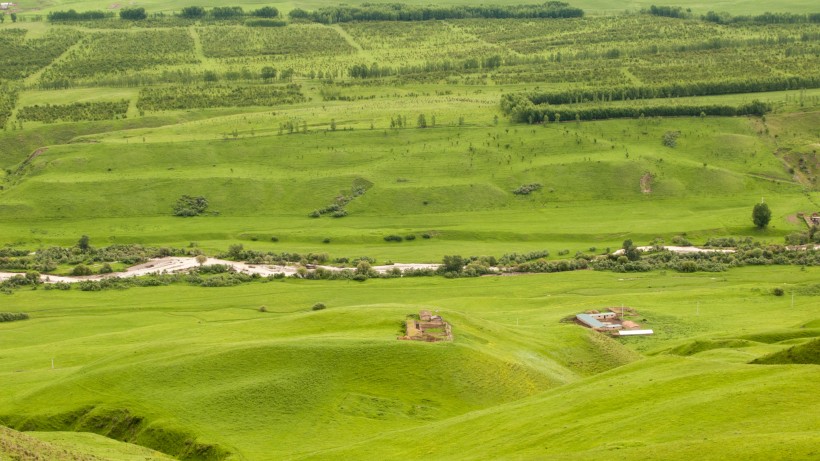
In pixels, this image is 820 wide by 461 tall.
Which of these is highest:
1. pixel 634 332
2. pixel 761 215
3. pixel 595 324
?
pixel 761 215

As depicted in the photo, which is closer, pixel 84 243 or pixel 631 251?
pixel 631 251

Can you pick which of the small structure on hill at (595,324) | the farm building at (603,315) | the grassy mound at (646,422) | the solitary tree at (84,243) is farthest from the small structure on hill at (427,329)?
the solitary tree at (84,243)

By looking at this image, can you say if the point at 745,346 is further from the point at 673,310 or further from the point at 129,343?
the point at 129,343

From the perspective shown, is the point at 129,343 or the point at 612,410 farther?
the point at 129,343

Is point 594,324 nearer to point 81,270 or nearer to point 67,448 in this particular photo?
point 67,448

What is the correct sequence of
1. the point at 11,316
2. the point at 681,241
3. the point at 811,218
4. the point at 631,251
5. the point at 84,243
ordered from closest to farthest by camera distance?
the point at 11,316 → the point at 631,251 → the point at 681,241 → the point at 84,243 → the point at 811,218

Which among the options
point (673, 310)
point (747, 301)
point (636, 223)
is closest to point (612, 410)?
point (673, 310)

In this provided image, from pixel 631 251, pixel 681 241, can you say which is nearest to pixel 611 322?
pixel 631 251

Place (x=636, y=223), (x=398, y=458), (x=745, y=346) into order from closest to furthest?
(x=398, y=458)
(x=745, y=346)
(x=636, y=223)
